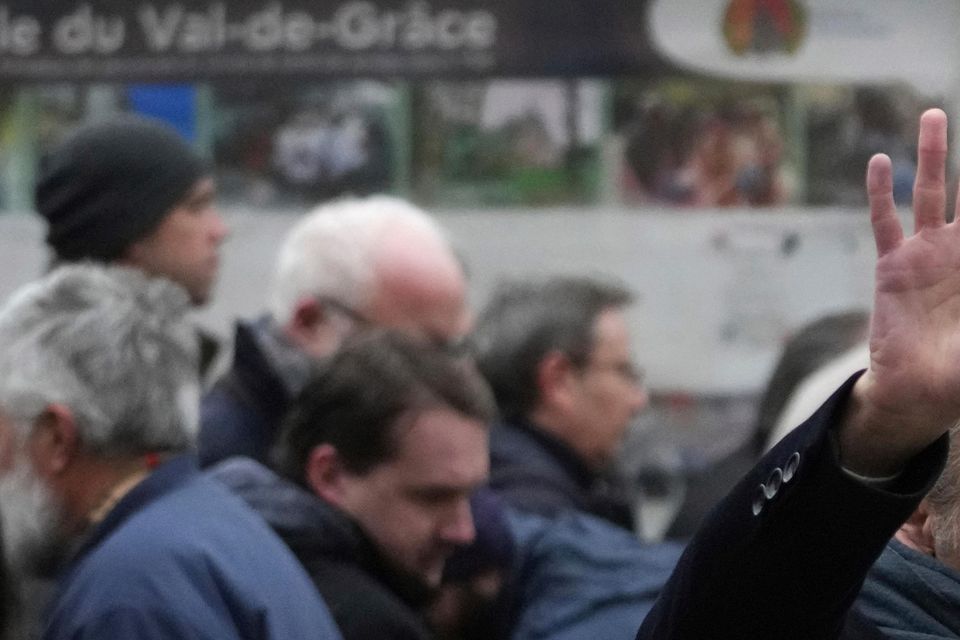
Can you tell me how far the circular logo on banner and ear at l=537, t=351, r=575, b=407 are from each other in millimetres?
1351

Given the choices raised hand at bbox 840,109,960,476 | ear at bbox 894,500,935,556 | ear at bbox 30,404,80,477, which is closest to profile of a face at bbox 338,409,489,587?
ear at bbox 30,404,80,477

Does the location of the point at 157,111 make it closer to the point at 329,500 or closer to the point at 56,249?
the point at 56,249

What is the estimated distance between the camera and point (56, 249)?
13.6 ft

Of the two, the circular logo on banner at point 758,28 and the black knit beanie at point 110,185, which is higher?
the circular logo on banner at point 758,28

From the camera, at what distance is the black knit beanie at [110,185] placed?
404 cm

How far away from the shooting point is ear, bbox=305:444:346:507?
3080mm

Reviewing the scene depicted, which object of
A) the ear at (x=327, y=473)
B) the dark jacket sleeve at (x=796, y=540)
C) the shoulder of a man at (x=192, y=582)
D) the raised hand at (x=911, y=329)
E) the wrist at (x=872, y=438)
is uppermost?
the raised hand at (x=911, y=329)

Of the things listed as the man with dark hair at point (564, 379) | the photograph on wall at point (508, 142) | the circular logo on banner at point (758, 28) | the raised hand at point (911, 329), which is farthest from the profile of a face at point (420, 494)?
the circular logo on banner at point (758, 28)

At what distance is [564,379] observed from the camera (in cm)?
455

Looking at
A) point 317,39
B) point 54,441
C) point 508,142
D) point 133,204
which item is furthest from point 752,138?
point 54,441

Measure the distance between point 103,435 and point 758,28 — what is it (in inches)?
122

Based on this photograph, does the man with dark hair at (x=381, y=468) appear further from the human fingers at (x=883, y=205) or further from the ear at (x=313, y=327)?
the human fingers at (x=883, y=205)

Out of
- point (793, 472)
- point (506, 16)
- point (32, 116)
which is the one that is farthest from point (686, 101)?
point (793, 472)

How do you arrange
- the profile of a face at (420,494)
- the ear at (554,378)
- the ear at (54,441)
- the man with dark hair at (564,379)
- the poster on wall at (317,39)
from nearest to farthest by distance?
1. the ear at (54,441)
2. the profile of a face at (420,494)
3. the man with dark hair at (564,379)
4. the ear at (554,378)
5. the poster on wall at (317,39)
